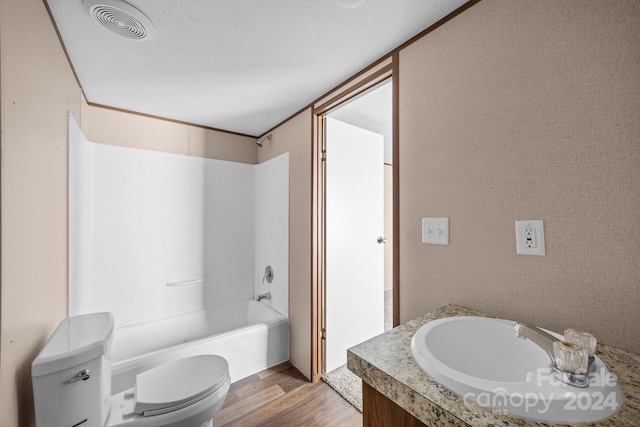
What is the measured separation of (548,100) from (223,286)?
9.15 feet

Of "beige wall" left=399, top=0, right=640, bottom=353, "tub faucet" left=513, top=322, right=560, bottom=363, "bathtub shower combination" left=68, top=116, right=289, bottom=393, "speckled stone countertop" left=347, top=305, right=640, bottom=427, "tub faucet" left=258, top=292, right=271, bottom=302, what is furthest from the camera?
"tub faucet" left=258, top=292, right=271, bottom=302

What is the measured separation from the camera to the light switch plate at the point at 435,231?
122cm

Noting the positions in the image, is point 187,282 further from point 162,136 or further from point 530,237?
point 530,237

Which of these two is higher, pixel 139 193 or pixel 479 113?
pixel 479 113

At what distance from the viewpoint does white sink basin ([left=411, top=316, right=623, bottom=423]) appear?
52 centimetres

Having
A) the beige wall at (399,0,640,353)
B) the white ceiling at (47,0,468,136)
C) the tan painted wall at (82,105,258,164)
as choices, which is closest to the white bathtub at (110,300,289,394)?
the beige wall at (399,0,640,353)

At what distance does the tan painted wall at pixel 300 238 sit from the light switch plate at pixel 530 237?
1.44 metres

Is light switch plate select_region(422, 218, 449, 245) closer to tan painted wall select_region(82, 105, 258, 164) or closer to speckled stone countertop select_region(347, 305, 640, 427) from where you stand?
→ speckled stone countertop select_region(347, 305, 640, 427)

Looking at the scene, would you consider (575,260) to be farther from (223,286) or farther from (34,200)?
(223,286)

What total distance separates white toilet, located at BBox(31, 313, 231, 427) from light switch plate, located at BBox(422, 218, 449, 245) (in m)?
1.32

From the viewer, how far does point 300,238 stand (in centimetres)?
226

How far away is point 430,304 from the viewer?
1282mm

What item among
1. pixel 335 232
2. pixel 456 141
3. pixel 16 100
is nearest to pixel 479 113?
pixel 456 141

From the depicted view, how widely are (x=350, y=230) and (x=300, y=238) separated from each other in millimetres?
455
